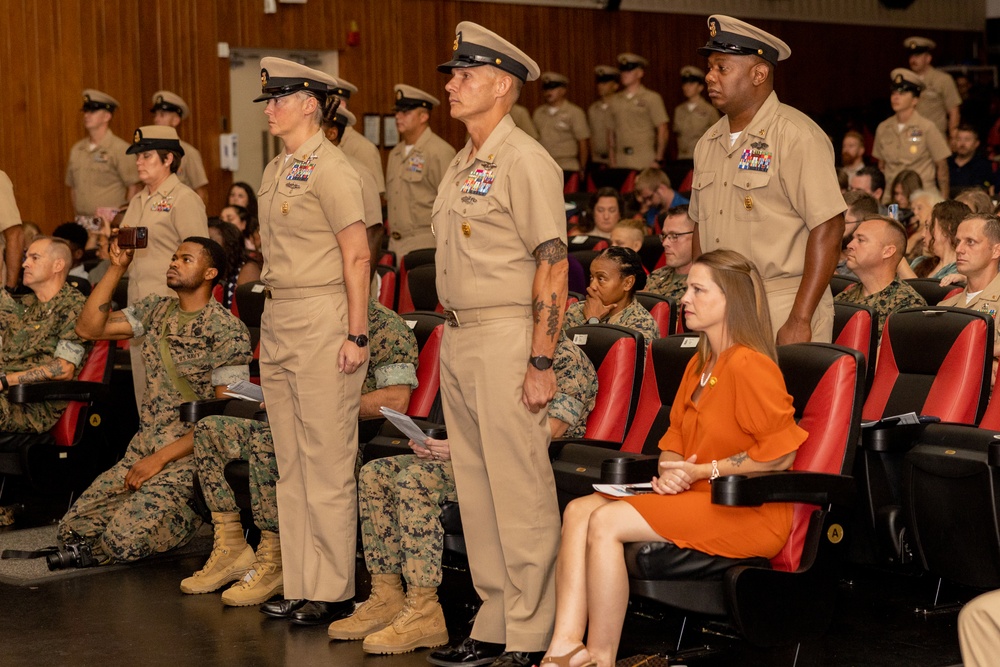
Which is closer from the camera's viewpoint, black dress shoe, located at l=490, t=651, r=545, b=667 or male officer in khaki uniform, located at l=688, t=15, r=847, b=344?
black dress shoe, located at l=490, t=651, r=545, b=667

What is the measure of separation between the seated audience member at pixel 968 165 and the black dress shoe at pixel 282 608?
706 centimetres

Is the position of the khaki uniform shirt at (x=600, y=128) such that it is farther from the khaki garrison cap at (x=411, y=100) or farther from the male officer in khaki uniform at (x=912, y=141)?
the khaki garrison cap at (x=411, y=100)

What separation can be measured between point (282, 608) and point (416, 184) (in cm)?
427

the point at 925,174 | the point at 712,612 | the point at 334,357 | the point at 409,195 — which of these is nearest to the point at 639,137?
the point at 925,174

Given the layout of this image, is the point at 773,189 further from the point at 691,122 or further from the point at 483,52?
the point at 691,122

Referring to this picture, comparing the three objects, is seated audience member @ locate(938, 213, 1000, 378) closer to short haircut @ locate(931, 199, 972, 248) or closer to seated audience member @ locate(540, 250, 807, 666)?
short haircut @ locate(931, 199, 972, 248)

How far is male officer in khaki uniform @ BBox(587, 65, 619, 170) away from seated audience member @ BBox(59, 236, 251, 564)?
7.68 meters

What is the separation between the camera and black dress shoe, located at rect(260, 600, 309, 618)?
161 inches

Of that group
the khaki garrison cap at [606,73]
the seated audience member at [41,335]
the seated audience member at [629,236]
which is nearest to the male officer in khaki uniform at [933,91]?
the khaki garrison cap at [606,73]

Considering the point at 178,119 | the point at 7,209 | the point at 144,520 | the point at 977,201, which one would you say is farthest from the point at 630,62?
the point at 144,520

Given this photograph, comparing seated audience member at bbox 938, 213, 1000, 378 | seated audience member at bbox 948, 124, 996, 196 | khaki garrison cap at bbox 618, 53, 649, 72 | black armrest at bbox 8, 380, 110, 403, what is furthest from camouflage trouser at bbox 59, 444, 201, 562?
khaki garrison cap at bbox 618, 53, 649, 72

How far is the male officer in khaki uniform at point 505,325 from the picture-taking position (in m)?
3.45

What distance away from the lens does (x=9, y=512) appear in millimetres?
5672

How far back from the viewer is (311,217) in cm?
403
